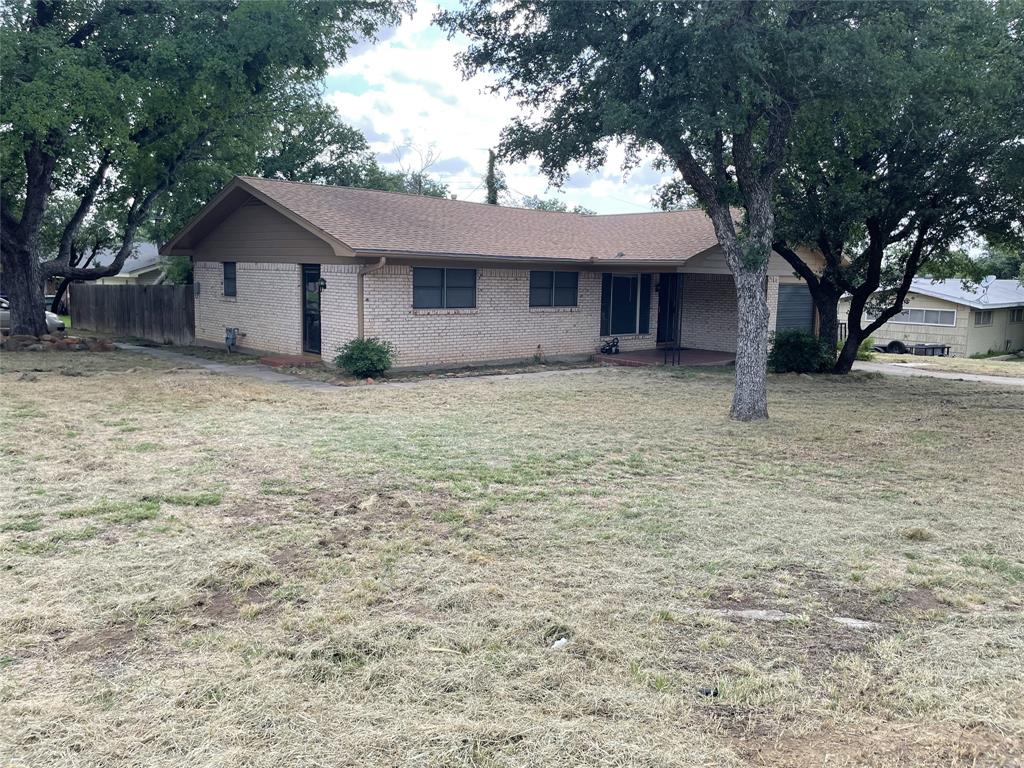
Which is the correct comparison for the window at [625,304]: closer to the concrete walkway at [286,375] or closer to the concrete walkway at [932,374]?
the concrete walkway at [286,375]

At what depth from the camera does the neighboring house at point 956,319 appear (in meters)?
34.0

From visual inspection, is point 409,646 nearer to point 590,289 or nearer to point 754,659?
point 754,659

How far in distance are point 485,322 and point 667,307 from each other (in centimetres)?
668

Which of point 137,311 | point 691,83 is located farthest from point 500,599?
point 137,311

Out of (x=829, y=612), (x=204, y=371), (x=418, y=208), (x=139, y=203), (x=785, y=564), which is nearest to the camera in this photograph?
(x=829, y=612)

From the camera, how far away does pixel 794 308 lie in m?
22.9

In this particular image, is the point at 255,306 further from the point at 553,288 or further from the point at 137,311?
the point at 553,288

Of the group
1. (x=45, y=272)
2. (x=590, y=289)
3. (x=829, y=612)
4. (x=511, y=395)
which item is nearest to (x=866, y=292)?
(x=590, y=289)

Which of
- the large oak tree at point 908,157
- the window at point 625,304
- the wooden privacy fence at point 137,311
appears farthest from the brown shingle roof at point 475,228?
the wooden privacy fence at point 137,311

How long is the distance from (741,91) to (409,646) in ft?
27.1

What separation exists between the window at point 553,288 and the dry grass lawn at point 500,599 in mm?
9422

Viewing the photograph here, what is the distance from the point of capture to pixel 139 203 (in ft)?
70.3

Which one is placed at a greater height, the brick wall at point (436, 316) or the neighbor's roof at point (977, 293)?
the neighbor's roof at point (977, 293)

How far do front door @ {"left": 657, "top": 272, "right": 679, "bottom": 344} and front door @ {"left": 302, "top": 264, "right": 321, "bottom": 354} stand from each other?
923cm
